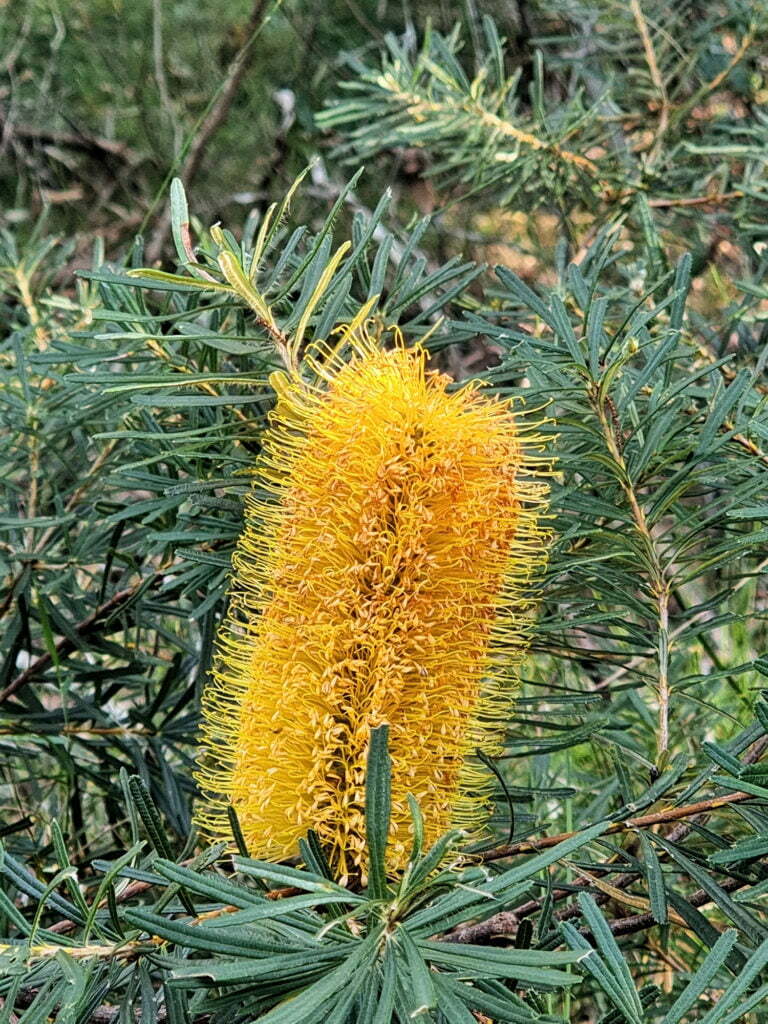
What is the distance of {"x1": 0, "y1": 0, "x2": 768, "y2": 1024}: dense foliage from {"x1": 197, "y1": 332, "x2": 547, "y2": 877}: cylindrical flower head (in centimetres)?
4

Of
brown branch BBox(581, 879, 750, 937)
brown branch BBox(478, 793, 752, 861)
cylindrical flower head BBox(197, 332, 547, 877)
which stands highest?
cylindrical flower head BBox(197, 332, 547, 877)

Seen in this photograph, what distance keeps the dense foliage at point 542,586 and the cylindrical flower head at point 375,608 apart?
42mm

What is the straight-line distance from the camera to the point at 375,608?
1.46ft

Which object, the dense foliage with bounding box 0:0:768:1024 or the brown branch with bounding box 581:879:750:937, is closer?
the dense foliage with bounding box 0:0:768:1024

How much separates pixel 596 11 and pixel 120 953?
111 centimetres

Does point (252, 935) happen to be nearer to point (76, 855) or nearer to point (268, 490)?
point (268, 490)

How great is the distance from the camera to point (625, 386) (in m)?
0.61

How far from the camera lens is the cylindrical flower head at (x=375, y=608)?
1.46 feet

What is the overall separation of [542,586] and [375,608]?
171 millimetres

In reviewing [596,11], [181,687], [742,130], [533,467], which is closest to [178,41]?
[596,11]

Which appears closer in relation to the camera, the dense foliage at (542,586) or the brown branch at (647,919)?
the dense foliage at (542,586)

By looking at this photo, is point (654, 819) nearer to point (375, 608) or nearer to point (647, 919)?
point (647, 919)

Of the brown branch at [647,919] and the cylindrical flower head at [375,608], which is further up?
the cylindrical flower head at [375,608]

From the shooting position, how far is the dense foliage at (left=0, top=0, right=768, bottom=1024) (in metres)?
0.37
